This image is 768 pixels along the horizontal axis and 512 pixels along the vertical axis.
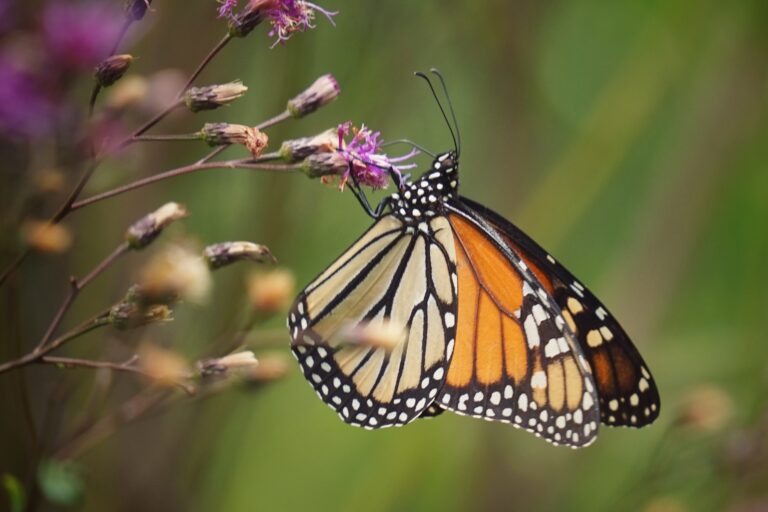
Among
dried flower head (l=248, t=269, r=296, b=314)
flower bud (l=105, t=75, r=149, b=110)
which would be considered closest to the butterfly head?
dried flower head (l=248, t=269, r=296, b=314)

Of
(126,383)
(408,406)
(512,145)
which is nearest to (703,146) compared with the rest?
(512,145)

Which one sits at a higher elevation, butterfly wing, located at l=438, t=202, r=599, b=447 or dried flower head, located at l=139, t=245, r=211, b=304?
butterfly wing, located at l=438, t=202, r=599, b=447

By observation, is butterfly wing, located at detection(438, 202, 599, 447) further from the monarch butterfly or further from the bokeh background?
the bokeh background

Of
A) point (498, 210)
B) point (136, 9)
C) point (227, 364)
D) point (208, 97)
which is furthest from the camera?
point (498, 210)

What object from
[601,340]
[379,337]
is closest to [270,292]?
[379,337]

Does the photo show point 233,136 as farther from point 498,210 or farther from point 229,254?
point 498,210

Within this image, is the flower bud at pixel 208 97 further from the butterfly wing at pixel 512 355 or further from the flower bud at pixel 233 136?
the butterfly wing at pixel 512 355
